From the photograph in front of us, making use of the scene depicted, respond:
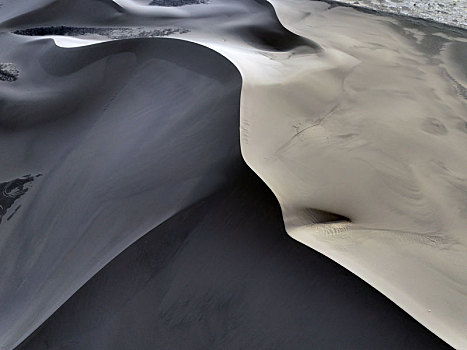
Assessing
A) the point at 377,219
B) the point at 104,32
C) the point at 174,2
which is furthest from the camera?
the point at 174,2

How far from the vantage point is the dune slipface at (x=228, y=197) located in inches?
45.4

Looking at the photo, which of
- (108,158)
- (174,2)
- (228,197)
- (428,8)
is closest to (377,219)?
(228,197)

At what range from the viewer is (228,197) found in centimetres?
141

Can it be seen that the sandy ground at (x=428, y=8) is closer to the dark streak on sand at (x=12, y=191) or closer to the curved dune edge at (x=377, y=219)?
the curved dune edge at (x=377, y=219)

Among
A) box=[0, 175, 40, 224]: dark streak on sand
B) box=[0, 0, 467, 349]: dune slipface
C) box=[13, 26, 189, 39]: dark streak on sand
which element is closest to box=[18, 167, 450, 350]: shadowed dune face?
box=[0, 0, 467, 349]: dune slipface

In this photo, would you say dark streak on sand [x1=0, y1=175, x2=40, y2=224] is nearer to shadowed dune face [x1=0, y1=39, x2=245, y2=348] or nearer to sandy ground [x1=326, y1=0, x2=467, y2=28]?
shadowed dune face [x1=0, y1=39, x2=245, y2=348]

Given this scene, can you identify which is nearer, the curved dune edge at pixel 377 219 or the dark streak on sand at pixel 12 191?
the curved dune edge at pixel 377 219

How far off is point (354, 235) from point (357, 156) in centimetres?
44

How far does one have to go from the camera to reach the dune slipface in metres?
1.15

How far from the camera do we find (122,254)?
4.49 ft

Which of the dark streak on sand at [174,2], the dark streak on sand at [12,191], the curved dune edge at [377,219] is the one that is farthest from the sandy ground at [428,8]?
the dark streak on sand at [12,191]

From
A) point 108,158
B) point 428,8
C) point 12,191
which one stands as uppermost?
point 428,8

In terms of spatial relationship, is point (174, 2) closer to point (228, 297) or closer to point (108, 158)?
point (108, 158)

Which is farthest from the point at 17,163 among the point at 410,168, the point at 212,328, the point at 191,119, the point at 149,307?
the point at 410,168
